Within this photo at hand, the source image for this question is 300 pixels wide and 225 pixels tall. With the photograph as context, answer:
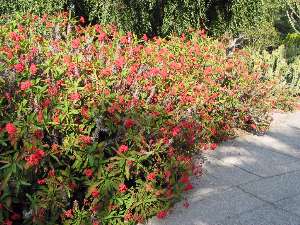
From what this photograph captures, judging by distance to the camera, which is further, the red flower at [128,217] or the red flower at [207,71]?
the red flower at [207,71]

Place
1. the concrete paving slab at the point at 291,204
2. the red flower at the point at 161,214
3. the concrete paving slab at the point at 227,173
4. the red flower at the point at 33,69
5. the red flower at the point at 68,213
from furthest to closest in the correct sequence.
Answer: the concrete paving slab at the point at 227,173, the concrete paving slab at the point at 291,204, the red flower at the point at 161,214, the red flower at the point at 33,69, the red flower at the point at 68,213

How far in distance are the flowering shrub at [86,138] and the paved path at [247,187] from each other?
24cm

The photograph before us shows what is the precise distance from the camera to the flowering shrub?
3324 mm

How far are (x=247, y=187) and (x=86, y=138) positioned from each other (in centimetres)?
199

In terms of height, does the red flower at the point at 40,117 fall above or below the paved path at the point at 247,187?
above

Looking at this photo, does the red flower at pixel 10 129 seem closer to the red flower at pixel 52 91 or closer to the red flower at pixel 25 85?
the red flower at pixel 25 85

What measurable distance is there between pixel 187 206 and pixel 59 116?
1.46 m

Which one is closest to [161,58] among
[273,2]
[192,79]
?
[192,79]

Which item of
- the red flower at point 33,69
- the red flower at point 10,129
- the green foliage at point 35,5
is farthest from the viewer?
the green foliage at point 35,5

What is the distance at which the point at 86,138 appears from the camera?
11.5ft

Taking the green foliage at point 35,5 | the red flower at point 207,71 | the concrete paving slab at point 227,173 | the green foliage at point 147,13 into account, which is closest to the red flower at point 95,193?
the concrete paving slab at point 227,173

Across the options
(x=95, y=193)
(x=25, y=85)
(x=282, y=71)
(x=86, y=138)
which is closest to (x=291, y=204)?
(x=95, y=193)

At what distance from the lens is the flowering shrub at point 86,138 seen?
3.32 m

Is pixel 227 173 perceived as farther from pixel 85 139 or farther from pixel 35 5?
pixel 35 5
